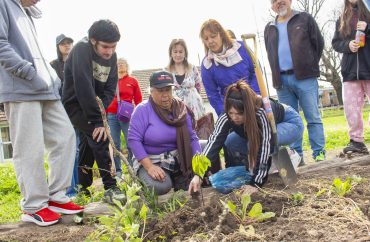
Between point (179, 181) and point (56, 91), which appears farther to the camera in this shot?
point (179, 181)

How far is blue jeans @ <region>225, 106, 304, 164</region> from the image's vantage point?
3.75m

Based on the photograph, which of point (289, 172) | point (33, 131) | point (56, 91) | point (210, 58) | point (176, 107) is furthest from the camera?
point (210, 58)

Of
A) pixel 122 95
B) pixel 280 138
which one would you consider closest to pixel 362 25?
pixel 280 138

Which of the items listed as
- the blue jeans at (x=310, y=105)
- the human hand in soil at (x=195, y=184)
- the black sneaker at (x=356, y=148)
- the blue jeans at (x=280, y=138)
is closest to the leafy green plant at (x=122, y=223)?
the human hand in soil at (x=195, y=184)

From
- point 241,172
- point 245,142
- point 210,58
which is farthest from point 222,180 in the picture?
point 210,58

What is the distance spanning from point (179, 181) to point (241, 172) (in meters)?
0.58

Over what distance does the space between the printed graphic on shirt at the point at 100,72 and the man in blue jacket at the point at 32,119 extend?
0.57m

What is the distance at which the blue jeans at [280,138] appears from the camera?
148 inches

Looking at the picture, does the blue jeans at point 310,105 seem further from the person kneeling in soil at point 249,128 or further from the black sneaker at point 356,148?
the person kneeling in soil at point 249,128

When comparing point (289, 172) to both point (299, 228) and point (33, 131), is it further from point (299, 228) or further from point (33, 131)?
point (33, 131)

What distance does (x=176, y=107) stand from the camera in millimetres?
3959

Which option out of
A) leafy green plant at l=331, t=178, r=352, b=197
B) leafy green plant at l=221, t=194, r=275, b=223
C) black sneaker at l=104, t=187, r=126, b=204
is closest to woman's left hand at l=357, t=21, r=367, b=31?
leafy green plant at l=331, t=178, r=352, b=197

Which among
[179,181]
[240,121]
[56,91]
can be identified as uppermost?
[56,91]

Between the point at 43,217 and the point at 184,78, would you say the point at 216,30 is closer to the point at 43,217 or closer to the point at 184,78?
the point at 184,78
